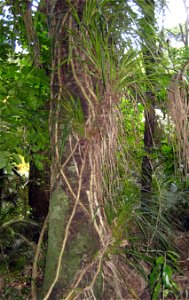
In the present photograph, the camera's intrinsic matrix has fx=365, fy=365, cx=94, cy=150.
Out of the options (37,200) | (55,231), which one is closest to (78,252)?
(55,231)

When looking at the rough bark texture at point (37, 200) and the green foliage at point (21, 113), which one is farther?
the rough bark texture at point (37, 200)

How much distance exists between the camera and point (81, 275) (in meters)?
1.76

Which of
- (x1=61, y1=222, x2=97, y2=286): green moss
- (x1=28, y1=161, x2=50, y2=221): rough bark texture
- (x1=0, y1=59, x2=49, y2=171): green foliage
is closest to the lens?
(x1=61, y1=222, x2=97, y2=286): green moss

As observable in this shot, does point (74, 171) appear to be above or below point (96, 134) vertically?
below

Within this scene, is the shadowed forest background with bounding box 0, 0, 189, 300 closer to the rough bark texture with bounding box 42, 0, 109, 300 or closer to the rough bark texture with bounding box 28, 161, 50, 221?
the rough bark texture with bounding box 42, 0, 109, 300

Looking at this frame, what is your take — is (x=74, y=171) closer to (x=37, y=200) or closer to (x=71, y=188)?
(x=71, y=188)

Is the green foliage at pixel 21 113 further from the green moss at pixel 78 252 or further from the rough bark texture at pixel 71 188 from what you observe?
the green moss at pixel 78 252

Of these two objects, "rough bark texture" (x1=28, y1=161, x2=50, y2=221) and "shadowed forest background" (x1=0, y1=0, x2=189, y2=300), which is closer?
"shadowed forest background" (x1=0, y1=0, x2=189, y2=300)

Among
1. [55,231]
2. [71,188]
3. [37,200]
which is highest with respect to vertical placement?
[71,188]

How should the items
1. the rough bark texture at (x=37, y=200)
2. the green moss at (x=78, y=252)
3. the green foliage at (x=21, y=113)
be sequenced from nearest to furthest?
the green moss at (x=78, y=252), the green foliage at (x=21, y=113), the rough bark texture at (x=37, y=200)

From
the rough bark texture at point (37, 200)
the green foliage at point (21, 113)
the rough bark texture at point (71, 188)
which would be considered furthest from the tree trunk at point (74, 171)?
the rough bark texture at point (37, 200)

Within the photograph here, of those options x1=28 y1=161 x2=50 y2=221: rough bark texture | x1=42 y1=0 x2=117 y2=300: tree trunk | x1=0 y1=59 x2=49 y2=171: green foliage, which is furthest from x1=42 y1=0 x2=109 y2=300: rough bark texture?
x1=28 y1=161 x2=50 y2=221: rough bark texture

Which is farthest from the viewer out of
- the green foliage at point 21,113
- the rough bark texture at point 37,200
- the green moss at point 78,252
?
the rough bark texture at point 37,200

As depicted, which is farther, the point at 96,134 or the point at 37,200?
the point at 37,200
